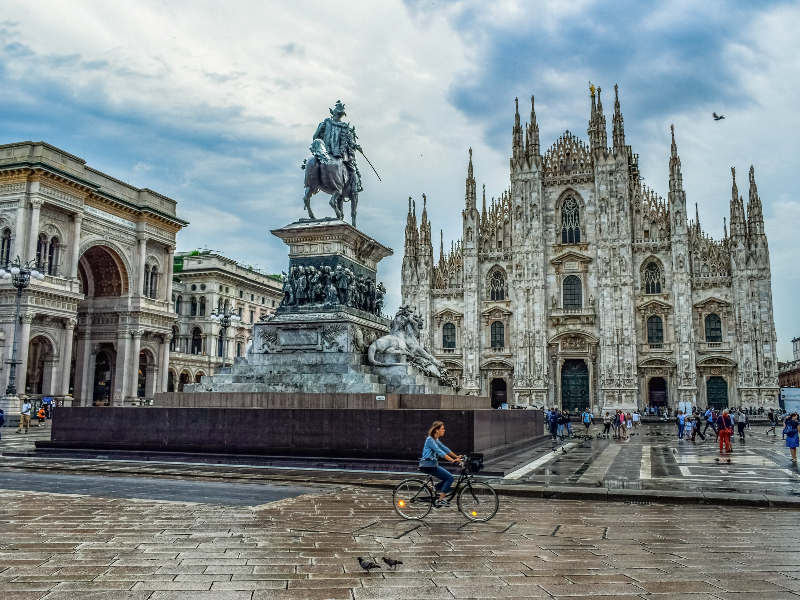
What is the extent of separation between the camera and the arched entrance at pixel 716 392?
43438mm

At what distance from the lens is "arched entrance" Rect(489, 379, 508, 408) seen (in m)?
47.4

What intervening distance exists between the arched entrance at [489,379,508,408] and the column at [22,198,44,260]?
29943 mm

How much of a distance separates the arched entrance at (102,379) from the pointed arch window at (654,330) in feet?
116

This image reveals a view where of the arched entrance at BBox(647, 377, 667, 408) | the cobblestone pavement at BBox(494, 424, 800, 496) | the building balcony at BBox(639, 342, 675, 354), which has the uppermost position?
the building balcony at BBox(639, 342, 675, 354)

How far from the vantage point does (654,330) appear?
45.0m

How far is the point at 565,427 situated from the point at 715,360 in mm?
20976

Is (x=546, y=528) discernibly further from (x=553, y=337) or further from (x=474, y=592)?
(x=553, y=337)

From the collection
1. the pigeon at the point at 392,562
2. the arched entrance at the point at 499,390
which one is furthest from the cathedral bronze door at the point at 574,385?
the pigeon at the point at 392,562

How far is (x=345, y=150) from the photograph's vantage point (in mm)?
14273

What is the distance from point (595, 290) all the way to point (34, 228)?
34030 mm

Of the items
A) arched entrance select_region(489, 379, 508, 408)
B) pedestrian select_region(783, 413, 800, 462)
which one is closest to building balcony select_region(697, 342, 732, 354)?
arched entrance select_region(489, 379, 508, 408)

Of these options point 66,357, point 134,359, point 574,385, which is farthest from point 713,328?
point 66,357

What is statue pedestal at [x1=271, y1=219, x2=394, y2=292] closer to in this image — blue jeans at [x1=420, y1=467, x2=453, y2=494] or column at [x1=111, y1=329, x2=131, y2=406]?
blue jeans at [x1=420, y1=467, x2=453, y2=494]

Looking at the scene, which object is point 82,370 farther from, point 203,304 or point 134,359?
point 203,304
